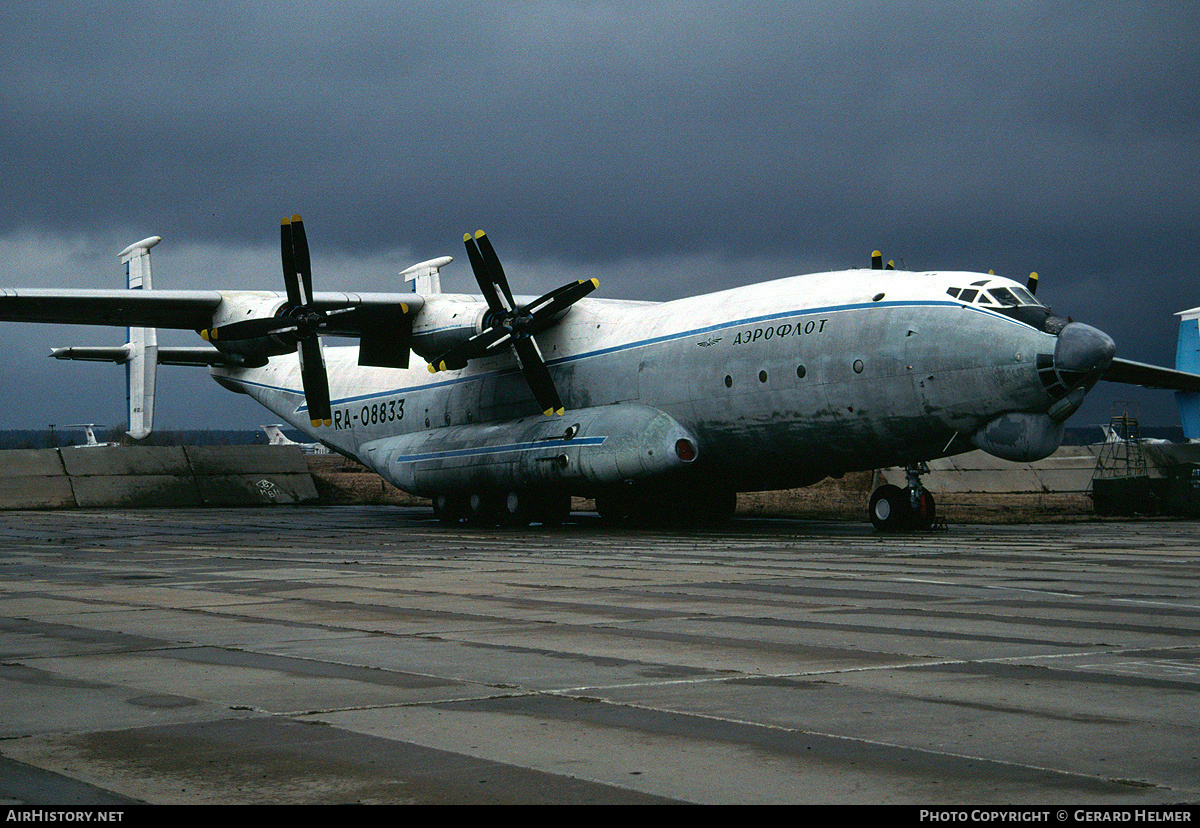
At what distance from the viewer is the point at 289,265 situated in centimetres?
2836

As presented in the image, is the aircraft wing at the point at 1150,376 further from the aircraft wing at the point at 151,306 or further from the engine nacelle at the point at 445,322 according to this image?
the aircraft wing at the point at 151,306

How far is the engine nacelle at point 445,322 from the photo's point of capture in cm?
3006

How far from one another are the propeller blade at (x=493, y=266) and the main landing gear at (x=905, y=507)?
9.95 metres

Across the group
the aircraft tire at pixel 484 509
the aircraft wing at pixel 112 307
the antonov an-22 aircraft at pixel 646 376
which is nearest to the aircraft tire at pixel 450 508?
the antonov an-22 aircraft at pixel 646 376

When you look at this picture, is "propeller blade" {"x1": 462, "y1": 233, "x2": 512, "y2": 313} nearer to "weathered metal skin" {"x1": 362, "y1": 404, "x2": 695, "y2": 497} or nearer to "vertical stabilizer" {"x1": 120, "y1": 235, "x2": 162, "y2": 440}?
"weathered metal skin" {"x1": 362, "y1": 404, "x2": 695, "y2": 497}

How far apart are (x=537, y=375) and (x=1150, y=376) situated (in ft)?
55.0

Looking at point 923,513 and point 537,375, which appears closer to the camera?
point 923,513

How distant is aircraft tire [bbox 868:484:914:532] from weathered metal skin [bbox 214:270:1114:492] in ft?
2.09

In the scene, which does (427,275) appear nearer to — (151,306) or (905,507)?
(151,306)

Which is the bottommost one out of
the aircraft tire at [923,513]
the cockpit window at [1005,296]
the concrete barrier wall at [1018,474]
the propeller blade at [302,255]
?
the aircraft tire at [923,513]

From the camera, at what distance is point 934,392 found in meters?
22.5

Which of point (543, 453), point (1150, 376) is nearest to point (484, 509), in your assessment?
point (543, 453)

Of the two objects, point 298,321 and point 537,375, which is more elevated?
point 298,321

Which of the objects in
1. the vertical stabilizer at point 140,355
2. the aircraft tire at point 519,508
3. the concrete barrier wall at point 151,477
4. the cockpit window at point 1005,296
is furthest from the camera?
the concrete barrier wall at point 151,477
